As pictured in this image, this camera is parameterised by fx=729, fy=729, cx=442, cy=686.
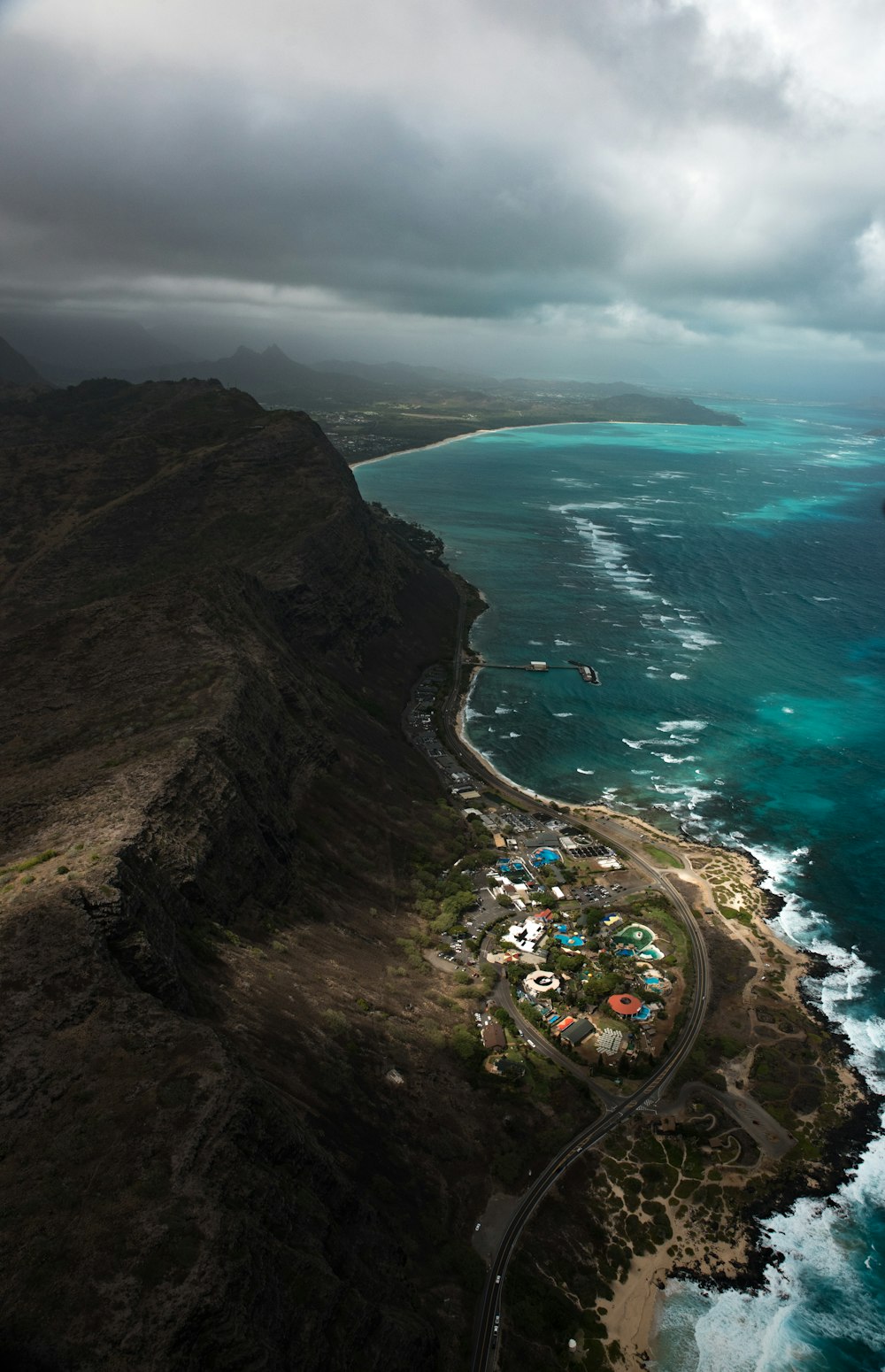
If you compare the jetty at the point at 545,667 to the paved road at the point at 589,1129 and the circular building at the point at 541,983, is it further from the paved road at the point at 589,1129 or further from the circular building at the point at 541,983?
the circular building at the point at 541,983

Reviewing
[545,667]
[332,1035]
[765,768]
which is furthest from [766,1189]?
[545,667]

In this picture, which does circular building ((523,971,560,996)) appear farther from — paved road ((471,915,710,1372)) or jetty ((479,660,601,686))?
jetty ((479,660,601,686))

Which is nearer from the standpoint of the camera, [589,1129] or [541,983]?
[589,1129]

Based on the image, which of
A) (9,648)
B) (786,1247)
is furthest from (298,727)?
(786,1247)

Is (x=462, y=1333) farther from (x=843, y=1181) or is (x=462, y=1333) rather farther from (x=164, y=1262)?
(x=843, y=1181)

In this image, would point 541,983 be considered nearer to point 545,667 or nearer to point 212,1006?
point 212,1006
